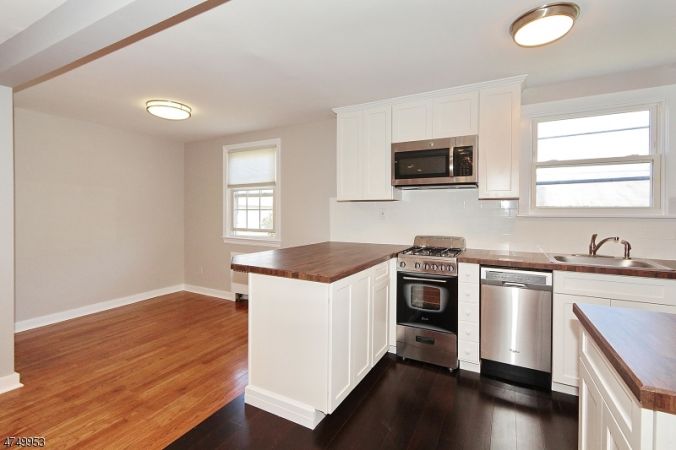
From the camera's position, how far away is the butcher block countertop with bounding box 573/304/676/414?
713 millimetres

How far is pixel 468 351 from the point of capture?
2668mm

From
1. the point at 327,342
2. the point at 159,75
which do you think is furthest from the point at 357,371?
the point at 159,75

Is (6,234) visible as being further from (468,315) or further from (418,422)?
(468,315)

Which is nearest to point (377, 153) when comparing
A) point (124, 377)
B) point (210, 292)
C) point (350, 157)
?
point (350, 157)

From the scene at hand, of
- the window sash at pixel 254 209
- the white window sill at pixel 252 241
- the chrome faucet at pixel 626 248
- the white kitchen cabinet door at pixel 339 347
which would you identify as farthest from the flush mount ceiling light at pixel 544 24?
the white window sill at pixel 252 241

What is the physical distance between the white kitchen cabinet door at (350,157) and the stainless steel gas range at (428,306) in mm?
908

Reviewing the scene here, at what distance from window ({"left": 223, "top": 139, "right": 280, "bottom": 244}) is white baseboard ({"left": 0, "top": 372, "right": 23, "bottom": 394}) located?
8.87 ft

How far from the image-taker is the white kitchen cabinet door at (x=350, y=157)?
3387 millimetres

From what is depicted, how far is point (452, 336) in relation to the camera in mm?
2695

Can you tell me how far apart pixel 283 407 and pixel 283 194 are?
2822 millimetres

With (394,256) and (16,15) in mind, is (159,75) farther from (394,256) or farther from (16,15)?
(394,256)

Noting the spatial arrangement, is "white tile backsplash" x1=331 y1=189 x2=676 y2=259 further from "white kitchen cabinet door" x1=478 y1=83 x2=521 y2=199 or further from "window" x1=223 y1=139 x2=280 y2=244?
"window" x1=223 y1=139 x2=280 y2=244

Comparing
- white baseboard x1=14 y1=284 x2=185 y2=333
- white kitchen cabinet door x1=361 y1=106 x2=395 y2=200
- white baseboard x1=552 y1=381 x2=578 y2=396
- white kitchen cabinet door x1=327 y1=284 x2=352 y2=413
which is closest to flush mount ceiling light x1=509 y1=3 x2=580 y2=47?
white kitchen cabinet door x1=361 y1=106 x2=395 y2=200

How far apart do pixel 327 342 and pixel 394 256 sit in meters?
1.20
